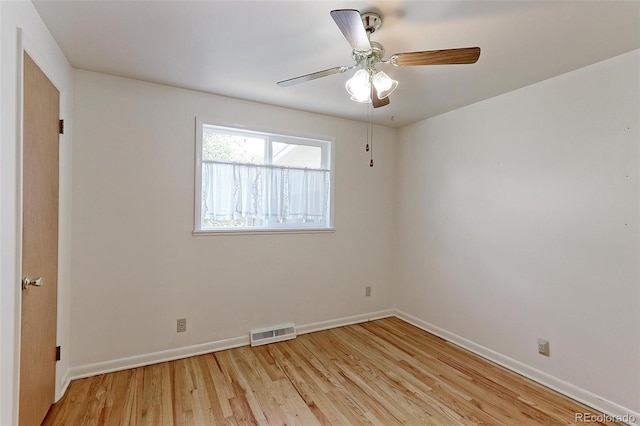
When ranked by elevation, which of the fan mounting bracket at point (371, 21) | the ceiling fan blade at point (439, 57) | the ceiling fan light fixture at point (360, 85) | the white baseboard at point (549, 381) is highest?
the fan mounting bracket at point (371, 21)

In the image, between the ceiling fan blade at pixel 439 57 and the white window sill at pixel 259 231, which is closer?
the ceiling fan blade at pixel 439 57

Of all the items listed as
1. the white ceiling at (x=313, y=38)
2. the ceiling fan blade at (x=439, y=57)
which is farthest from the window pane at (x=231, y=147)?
the ceiling fan blade at (x=439, y=57)

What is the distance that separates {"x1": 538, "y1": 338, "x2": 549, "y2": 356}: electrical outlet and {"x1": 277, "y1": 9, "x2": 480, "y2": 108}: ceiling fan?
221 centimetres

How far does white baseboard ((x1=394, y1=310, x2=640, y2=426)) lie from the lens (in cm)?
195

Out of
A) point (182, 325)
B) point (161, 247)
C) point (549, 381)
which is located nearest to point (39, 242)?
point (161, 247)

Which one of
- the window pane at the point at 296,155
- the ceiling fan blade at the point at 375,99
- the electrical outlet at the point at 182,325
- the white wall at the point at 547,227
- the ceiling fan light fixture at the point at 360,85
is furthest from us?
the window pane at the point at 296,155

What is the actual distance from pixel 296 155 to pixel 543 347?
2796mm

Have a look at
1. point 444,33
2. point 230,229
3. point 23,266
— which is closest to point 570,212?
point 444,33

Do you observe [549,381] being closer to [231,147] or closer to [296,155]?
[296,155]

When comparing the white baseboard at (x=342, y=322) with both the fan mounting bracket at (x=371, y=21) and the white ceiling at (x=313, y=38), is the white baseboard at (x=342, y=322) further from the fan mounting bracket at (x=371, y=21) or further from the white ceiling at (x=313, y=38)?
the fan mounting bracket at (x=371, y=21)

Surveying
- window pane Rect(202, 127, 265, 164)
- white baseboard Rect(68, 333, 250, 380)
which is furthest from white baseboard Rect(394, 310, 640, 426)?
window pane Rect(202, 127, 265, 164)

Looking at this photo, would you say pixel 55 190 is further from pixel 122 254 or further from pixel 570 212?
pixel 570 212

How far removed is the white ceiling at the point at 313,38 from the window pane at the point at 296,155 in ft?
2.45

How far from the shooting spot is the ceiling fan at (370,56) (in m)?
1.34
